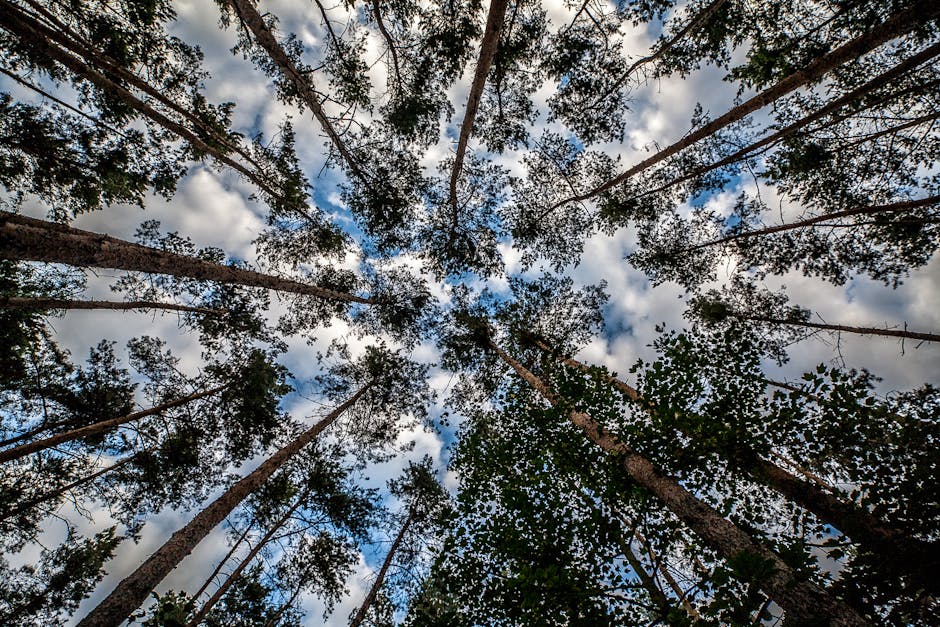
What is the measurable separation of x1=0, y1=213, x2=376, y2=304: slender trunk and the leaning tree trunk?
910 cm

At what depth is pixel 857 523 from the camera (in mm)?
3930

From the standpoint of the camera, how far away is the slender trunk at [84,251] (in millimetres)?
2820

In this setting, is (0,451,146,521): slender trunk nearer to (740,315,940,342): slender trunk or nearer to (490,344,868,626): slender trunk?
(490,344,868,626): slender trunk

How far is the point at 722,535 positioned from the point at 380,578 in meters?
11.2

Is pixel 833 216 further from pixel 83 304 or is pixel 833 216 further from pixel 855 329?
pixel 83 304

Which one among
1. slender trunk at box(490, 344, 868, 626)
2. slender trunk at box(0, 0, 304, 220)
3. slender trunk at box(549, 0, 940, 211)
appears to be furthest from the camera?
slender trunk at box(0, 0, 304, 220)

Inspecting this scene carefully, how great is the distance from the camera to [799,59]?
647 cm

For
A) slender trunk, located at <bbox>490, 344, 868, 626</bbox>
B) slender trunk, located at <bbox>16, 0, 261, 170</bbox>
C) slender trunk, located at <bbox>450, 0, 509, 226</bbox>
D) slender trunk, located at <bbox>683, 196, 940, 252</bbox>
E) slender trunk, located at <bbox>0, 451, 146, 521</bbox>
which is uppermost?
slender trunk, located at <bbox>683, 196, 940, 252</bbox>

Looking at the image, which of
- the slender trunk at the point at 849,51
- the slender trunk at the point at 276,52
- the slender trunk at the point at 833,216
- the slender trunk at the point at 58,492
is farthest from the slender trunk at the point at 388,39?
the slender trunk at the point at 58,492

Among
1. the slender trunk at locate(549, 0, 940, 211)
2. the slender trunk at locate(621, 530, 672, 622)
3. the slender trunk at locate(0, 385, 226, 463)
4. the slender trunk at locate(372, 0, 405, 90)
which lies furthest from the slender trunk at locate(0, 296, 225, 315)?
the slender trunk at locate(549, 0, 940, 211)

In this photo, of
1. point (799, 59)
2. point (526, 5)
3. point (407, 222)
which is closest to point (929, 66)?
point (799, 59)

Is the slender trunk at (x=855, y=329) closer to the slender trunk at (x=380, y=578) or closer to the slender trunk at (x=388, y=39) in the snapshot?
the slender trunk at (x=388, y=39)

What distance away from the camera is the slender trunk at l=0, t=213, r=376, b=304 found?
2.82m

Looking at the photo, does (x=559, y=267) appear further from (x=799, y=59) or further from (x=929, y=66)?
(x=929, y=66)
